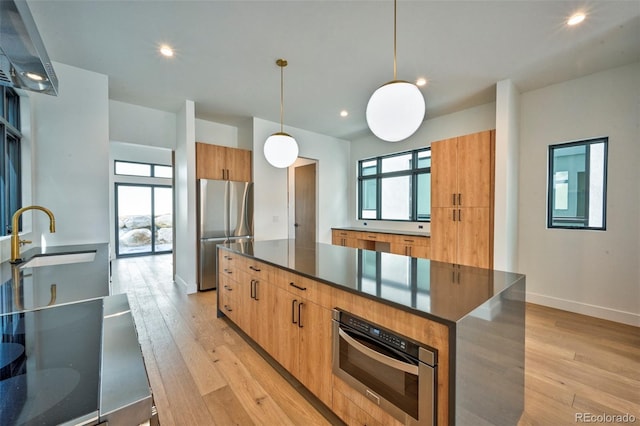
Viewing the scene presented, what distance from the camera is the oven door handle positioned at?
1.11 meters

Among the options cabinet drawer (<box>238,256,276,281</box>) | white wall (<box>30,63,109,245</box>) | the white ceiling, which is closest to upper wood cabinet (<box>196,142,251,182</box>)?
the white ceiling

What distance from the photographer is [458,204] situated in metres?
3.84

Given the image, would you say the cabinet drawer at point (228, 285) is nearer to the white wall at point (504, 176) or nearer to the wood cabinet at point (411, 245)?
the wood cabinet at point (411, 245)

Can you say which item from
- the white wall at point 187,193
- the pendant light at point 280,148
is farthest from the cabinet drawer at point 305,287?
the white wall at point 187,193

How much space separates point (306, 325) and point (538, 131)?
4064 mm

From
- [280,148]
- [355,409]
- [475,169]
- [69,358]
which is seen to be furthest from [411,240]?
[69,358]

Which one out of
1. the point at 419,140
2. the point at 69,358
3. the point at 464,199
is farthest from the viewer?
the point at 419,140

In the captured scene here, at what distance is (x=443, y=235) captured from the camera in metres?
4.02

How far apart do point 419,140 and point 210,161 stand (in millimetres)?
3847

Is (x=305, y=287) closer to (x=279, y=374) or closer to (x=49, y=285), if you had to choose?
(x=279, y=374)

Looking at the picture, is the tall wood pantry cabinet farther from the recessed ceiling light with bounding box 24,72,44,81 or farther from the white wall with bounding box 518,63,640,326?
the recessed ceiling light with bounding box 24,72,44,81

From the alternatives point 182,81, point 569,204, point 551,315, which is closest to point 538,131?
point 569,204

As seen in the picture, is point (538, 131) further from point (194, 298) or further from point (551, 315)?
point (194, 298)

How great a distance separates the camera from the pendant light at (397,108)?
162 cm
